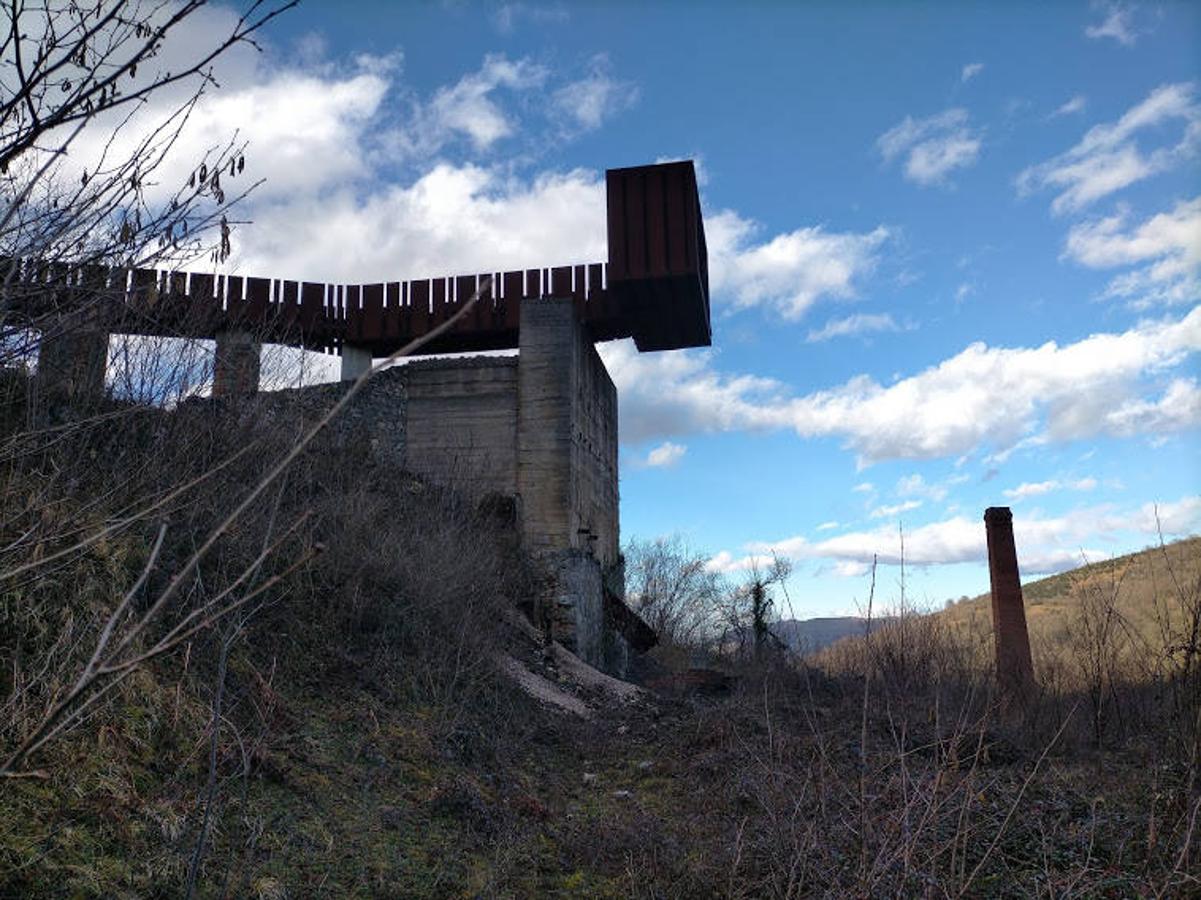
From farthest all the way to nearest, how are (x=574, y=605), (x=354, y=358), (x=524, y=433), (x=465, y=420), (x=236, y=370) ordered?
(x=354, y=358), (x=465, y=420), (x=524, y=433), (x=574, y=605), (x=236, y=370)

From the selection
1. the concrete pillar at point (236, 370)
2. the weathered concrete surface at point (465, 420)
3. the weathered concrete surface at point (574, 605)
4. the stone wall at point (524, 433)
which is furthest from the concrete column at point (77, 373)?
the weathered concrete surface at point (574, 605)

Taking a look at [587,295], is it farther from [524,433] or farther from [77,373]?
[77,373]

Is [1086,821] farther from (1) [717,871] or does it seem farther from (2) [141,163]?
(2) [141,163]

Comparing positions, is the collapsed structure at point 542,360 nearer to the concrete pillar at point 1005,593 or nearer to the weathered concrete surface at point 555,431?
the weathered concrete surface at point 555,431

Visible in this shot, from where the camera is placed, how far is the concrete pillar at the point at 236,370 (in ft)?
29.8

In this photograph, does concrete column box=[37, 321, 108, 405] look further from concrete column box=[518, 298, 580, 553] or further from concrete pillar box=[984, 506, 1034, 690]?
concrete pillar box=[984, 506, 1034, 690]

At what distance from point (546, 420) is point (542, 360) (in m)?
1.03

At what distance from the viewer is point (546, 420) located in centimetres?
1388

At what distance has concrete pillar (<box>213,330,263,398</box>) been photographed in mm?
9094

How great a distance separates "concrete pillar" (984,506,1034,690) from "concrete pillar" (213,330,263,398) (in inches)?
427

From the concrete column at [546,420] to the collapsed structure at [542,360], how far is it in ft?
0.06

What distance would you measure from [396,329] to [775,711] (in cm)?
974

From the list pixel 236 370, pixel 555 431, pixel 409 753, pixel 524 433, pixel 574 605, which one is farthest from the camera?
pixel 524 433

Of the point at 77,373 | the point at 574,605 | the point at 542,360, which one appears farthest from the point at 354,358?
the point at 77,373
